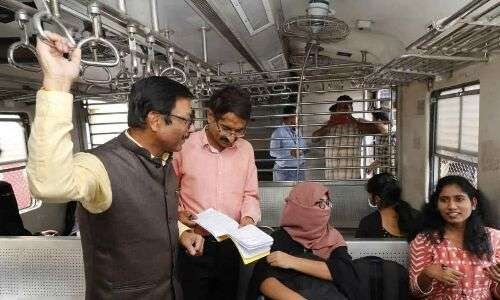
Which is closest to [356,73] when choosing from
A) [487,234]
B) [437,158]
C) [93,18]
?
[437,158]

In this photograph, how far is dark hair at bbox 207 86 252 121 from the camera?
180 cm

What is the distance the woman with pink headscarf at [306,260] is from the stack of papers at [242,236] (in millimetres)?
303

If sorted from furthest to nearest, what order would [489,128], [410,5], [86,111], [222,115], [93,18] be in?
[86,111] < [410,5] < [489,128] < [222,115] < [93,18]

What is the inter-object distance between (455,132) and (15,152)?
5706 mm

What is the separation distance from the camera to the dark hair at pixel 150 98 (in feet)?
4.10

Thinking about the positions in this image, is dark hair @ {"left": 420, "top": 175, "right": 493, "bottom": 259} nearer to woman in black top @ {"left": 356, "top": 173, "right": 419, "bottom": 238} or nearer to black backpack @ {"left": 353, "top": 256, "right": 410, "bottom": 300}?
black backpack @ {"left": 353, "top": 256, "right": 410, "bottom": 300}

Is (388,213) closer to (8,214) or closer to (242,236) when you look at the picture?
(242,236)

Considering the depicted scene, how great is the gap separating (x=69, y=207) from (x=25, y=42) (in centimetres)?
515

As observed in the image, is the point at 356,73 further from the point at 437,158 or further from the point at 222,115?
the point at 222,115

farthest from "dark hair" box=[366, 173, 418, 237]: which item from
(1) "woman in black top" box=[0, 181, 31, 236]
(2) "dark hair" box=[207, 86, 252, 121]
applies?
(1) "woman in black top" box=[0, 181, 31, 236]

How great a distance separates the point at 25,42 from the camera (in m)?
1.26

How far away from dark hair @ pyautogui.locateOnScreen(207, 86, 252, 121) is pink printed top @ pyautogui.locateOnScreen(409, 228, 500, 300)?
4.50ft

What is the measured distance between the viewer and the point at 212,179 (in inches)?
75.7

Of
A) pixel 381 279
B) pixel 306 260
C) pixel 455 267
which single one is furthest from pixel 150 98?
pixel 455 267
